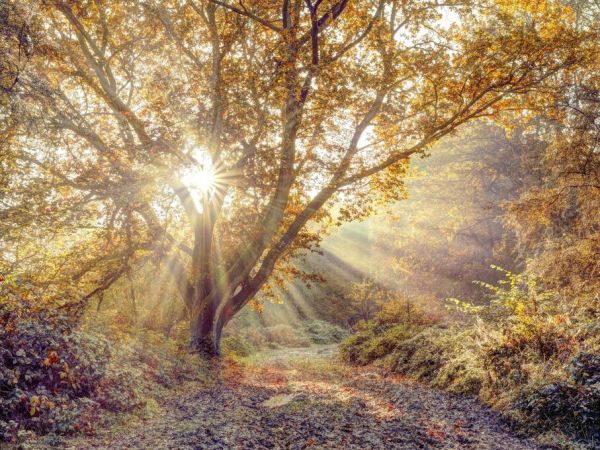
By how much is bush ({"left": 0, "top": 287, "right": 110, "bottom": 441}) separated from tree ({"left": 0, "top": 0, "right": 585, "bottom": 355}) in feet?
8.18

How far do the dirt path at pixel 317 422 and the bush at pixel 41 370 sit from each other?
0.51m

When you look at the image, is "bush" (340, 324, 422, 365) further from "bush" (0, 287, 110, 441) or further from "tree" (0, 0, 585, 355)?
"bush" (0, 287, 110, 441)

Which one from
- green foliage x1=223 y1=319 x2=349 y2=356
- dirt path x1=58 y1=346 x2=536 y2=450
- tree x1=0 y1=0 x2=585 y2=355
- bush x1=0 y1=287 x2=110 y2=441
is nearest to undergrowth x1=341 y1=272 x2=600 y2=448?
dirt path x1=58 y1=346 x2=536 y2=450

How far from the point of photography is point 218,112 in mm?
9578

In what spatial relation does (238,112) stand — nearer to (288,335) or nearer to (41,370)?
(41,370)

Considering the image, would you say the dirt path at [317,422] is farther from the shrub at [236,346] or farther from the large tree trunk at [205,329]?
the shrub at [236,346]

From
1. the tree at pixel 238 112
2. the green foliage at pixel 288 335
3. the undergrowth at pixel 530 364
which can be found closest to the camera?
the undergrowth at pixel 530 364

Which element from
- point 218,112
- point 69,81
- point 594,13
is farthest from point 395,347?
point 594,13

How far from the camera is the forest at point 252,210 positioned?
541 centimetres

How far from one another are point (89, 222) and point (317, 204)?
19.1ft

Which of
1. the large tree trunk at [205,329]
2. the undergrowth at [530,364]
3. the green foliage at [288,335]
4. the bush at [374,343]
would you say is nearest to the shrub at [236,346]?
the green foliage at [288,335]

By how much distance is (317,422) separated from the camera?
6105mm

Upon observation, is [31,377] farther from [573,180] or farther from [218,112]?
[573,180]

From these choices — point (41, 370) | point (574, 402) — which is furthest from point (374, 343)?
point (41, 370)
